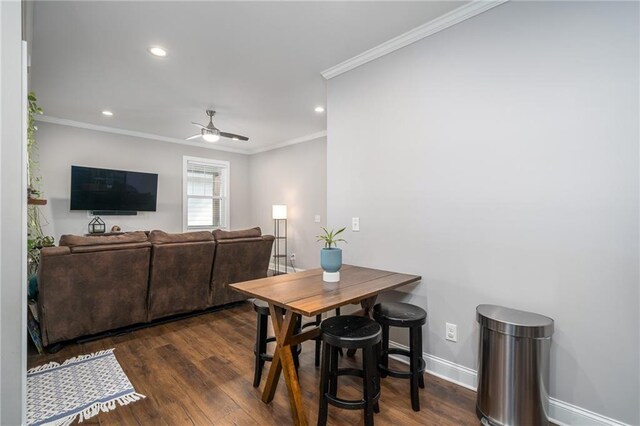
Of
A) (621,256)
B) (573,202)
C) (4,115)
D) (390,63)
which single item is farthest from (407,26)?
(4,115)

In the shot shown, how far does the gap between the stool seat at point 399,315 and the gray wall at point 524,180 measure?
12.9 inches

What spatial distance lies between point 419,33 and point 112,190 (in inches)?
209

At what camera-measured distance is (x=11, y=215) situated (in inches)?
44.3

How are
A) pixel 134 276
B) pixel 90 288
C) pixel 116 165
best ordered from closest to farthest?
pixel 90 288 < pixel 134 276 < pixel 116 165

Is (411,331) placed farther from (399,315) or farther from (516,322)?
(516,322)

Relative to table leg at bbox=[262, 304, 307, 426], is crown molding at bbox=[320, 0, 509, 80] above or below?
above

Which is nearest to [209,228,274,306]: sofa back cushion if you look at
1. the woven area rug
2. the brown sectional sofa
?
the brown sectional sofa

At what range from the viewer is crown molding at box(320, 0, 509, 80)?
2053 millimetres

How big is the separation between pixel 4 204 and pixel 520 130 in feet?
8.66

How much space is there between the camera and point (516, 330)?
161 cm

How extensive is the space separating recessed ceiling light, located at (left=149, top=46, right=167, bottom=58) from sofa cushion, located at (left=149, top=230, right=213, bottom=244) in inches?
67.8

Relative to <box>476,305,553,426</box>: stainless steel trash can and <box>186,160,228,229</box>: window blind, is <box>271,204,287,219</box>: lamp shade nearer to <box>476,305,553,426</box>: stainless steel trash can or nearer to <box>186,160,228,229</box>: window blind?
<box>186,160,228,229</box>: window blind

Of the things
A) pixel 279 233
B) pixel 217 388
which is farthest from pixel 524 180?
pixel 279 233

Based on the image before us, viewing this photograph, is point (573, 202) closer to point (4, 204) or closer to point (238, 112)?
point (4, 204)
